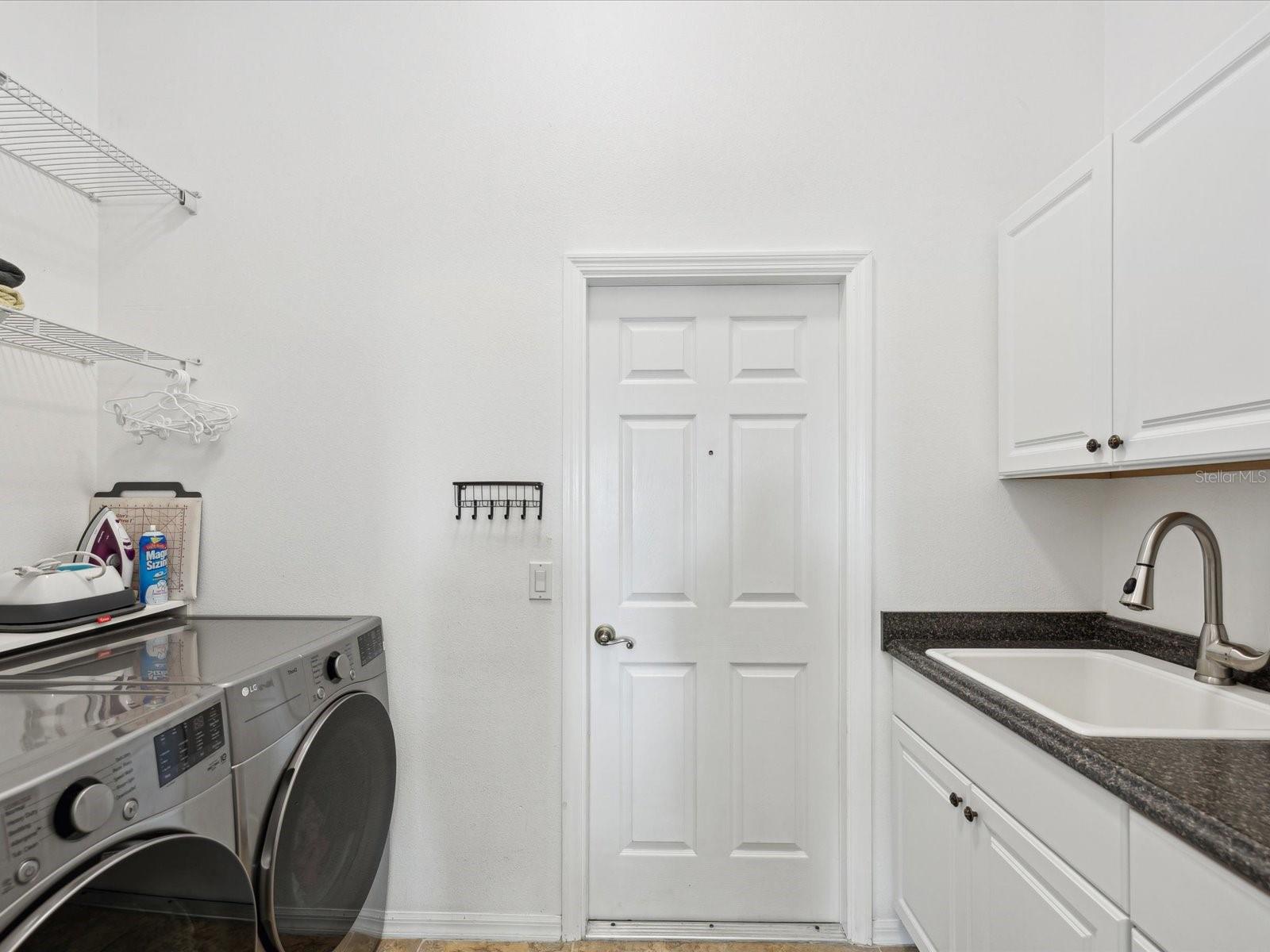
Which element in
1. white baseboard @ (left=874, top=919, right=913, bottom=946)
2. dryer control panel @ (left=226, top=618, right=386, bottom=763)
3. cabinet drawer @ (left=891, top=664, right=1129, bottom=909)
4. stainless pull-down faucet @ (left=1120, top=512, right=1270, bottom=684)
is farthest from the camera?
white baseboard @ (left=874, top=919, right=913, bottom=946)

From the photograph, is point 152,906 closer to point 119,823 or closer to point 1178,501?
point 119,823

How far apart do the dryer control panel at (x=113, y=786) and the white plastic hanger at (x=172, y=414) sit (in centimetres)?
100

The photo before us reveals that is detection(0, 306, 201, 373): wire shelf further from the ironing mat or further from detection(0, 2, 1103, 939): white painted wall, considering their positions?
the ironing mat

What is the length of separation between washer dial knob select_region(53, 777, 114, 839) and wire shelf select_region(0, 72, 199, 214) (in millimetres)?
1585

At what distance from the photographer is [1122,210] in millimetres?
1392

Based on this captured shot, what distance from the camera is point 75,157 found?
1871 millimetres

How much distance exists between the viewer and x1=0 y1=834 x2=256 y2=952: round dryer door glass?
793 millimetres

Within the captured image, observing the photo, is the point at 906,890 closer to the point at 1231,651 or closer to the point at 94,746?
the point at 1231,651

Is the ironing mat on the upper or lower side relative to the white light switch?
upper

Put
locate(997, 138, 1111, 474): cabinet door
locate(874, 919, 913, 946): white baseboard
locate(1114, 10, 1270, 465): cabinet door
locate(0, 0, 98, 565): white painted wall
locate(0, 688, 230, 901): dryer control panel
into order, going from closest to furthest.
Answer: locate(0, 688, 230, 901): dryer control panel
locate(1114, 10, 1270, 465): cabinet door
locate(997, 138, 1111, 474): cabinet door
locate(0, 0, 98, 565): white painted wall
locate(874, 919, 913, 946): white baseboard

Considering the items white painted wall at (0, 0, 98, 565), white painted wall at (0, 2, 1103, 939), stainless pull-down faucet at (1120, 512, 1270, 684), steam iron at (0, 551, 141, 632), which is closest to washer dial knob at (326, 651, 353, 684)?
white painted wall at (0, 2, 1103, 939)

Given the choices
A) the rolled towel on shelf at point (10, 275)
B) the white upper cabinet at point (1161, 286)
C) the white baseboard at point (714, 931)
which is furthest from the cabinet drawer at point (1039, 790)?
the rolled towel on shelf at point (10, 275)

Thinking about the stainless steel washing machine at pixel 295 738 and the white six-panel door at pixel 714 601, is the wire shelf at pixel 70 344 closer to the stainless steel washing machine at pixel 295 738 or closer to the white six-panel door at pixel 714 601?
the stainless steel washing machine at pixel 295 738

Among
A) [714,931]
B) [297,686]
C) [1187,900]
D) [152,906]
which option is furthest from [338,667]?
[1187,900]
